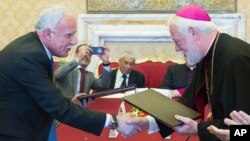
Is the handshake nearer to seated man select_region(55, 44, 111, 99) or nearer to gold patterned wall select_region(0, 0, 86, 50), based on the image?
seated man select_region(55, 44, 111, 99)

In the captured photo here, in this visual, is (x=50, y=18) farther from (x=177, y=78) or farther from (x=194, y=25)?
(x=177, y=78)

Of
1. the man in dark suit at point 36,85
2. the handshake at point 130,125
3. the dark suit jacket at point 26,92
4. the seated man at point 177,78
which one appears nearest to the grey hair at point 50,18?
the man in dark suit at point 36,85

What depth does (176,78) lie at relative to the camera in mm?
4934

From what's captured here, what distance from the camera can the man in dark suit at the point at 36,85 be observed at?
213cm

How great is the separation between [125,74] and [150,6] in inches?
52.3

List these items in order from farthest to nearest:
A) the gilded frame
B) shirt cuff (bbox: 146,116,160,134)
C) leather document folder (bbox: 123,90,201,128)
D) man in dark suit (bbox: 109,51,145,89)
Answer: the gilded frame, man in dark suit (bbox: 109,51,145,89), shirt cuff (bbox: 146,116,160,134), leather document folder (bbox: 123,90,201,128)

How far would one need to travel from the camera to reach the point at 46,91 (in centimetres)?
214

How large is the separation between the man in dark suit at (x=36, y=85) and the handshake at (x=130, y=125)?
0.22 m

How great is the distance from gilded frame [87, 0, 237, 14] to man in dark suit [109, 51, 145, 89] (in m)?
1.12

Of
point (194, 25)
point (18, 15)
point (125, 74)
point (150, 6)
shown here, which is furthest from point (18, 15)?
point (194, 25)

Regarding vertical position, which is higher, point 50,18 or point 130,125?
point 50,18

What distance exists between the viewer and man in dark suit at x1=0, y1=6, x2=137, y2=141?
213cm

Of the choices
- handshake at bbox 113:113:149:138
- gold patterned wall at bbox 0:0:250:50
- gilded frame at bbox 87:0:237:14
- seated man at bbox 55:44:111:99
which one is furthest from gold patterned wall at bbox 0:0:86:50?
handshake at bbox 113:113:149:138

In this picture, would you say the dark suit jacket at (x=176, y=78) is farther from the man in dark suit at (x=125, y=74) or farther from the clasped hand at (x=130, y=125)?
the clasped hand at (x=130, y=125)
